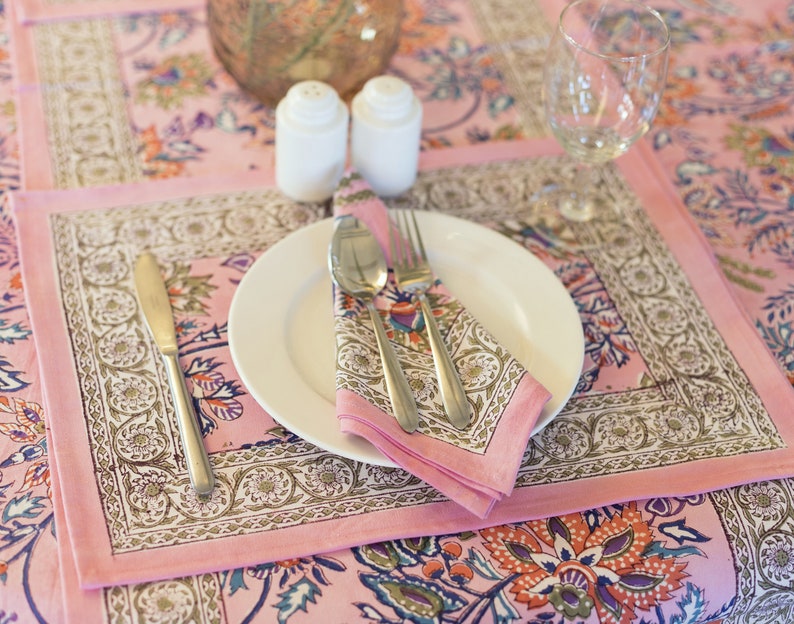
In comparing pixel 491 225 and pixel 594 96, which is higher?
→ pixel 594 96

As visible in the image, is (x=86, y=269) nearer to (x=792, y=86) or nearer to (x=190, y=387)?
(x=190, y=387)

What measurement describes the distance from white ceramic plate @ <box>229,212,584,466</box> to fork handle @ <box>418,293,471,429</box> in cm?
6

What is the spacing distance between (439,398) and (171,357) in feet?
0.80

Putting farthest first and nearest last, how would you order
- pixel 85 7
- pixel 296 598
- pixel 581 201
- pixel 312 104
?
pixel 85 7, pixel 581 201, pixel 312 104, pixel 296 598

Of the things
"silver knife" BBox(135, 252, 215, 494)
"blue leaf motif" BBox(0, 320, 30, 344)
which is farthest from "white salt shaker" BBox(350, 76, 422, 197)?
"blue leaf motif" BBox(0, 320, 30, 344)

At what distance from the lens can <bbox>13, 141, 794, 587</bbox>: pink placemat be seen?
652 mm

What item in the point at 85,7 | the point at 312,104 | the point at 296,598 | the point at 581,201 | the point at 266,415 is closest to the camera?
the point at 296,598

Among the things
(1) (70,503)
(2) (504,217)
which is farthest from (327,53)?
(1) (70,503)

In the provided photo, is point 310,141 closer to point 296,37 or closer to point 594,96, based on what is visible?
point 296,37

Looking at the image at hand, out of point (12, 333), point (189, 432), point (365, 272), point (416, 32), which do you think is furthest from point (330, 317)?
point (416, 32)

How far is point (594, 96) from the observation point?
92 centimetres

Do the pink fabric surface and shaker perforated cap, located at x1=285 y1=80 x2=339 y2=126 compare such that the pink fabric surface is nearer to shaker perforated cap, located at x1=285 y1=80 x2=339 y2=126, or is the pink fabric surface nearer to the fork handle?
shaker perforated cap, located at x1=285 y1=80 x2=339 y2=126

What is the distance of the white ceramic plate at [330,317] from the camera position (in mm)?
698

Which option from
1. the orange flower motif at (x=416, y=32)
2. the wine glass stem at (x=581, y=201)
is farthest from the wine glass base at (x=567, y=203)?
the orange flower motif at (x=416, y=32)
